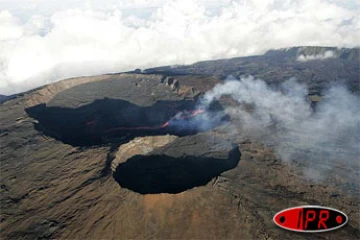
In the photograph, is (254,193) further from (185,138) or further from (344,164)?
(185,138)

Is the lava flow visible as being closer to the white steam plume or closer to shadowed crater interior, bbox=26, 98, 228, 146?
shadowed crater interior, bbox=26, 98, 228, 146

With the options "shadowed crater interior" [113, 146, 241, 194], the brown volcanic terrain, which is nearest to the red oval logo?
the brown volcanic terrain

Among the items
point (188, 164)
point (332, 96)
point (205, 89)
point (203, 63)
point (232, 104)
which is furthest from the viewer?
point (203, 63)

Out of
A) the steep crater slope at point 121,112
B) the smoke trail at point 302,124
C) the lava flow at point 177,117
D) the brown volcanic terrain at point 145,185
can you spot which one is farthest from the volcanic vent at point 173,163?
the lava flow at point 177,117

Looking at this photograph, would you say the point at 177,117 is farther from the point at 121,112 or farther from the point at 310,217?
the point at 310,217

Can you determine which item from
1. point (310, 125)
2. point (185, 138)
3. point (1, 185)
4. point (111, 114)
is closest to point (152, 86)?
point (111, 114)

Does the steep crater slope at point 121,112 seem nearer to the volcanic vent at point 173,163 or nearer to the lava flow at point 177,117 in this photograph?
the lava flow at point 177,117

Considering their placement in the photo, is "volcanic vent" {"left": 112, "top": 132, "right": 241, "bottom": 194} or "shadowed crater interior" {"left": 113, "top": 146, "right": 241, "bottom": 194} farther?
"volcanic vent" {"left": 112, "top": 132, "right": 241, "bottom": 194}
